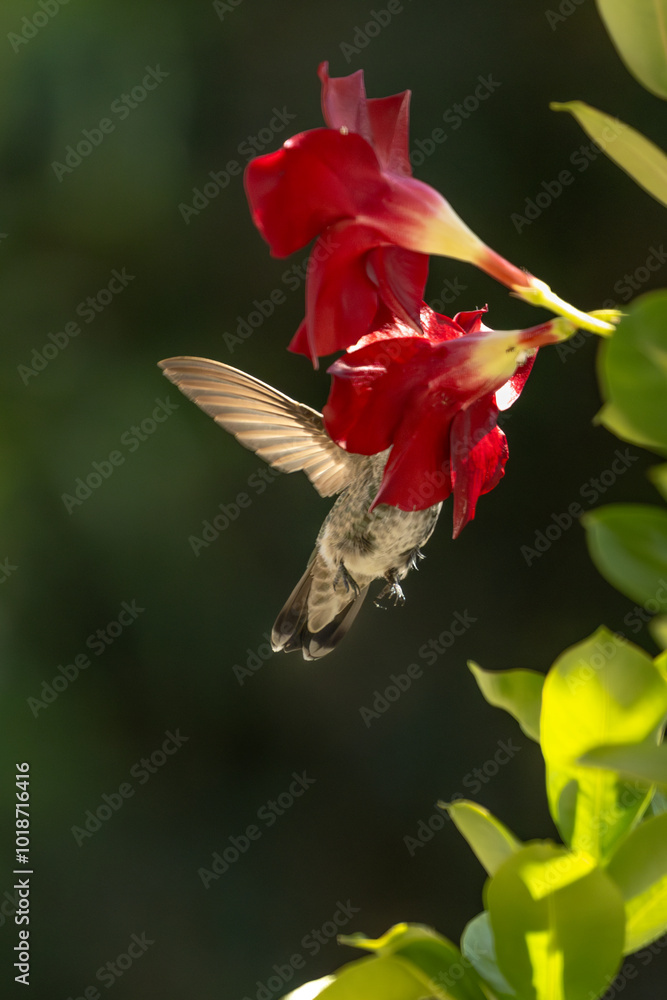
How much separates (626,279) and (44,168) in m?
1.48

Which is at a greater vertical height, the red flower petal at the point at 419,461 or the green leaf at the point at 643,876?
the red flower petal at the point at 419,461

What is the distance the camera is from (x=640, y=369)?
14.3 inches

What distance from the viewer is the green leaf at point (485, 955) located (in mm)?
514

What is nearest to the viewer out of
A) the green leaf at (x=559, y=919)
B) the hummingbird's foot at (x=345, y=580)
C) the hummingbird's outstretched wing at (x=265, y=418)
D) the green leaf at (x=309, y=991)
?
the green leaf at (x=559, y=919)

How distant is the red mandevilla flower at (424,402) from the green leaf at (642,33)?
14 centimetres

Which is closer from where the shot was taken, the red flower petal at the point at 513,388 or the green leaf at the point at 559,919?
the green leaf at the point at 559,919

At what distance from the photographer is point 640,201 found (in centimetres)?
228

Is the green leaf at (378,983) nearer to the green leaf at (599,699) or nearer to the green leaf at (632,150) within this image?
the green leaf at (599,699)

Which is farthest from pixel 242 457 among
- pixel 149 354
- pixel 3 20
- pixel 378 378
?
pixel 378 378

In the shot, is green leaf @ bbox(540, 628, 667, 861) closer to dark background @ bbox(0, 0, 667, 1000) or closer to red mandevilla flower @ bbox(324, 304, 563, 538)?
red mandevilla flower @ bbox(324, 304, 563, 538)

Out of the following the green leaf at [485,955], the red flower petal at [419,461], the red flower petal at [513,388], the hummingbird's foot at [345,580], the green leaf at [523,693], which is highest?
the red flower petal at [513,388]

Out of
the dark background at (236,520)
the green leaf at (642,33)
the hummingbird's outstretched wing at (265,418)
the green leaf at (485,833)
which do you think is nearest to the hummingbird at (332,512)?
the hummingbird's outstretched wing at (265,418)

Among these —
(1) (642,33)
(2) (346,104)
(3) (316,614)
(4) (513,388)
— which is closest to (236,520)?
(3) (316,614)

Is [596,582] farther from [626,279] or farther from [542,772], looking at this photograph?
[626,279]
